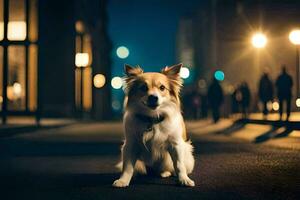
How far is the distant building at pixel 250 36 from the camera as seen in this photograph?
63.4 m

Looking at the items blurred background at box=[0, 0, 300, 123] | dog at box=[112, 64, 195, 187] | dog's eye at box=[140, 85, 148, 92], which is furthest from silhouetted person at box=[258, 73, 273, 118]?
dog's eye at box=[140, 85, 148, 92]

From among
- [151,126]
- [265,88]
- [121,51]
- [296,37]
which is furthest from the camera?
[121,51]

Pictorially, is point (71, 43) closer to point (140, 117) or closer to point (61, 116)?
point (61, 116)

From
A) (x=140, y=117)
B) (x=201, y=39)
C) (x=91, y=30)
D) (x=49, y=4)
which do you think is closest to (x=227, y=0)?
(x=201, y=39)

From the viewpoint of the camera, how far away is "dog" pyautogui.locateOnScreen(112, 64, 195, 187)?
6344 millimetres

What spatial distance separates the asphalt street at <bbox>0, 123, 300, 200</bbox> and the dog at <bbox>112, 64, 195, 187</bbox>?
0.27m

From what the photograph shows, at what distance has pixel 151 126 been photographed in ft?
20.9

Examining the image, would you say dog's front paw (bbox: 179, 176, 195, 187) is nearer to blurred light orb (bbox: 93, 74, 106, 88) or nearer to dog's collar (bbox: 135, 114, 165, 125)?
dog's collar (bbox: 135, 114, 165, 125)

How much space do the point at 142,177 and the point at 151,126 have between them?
39.6 inches

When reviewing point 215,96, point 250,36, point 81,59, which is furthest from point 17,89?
point 250,36

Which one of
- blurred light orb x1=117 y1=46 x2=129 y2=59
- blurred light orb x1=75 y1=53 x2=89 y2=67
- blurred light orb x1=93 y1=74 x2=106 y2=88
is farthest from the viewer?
blurred light orb x1=117 y1=46 x2=129 y2=59

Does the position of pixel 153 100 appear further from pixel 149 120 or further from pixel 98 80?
pixel 98 80

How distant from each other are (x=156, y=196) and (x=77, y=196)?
832 millimetres

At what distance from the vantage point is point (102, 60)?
45.6 metres
